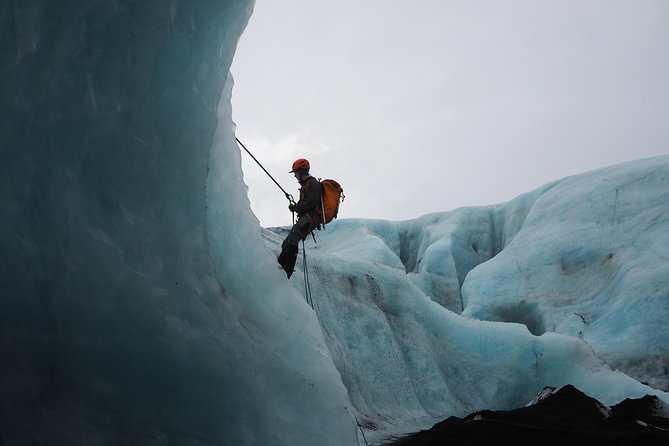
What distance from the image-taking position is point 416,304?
996 cm

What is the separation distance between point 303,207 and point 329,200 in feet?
1.06

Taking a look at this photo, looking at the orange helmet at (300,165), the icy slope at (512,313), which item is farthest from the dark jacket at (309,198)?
the icy slope at (512,313)

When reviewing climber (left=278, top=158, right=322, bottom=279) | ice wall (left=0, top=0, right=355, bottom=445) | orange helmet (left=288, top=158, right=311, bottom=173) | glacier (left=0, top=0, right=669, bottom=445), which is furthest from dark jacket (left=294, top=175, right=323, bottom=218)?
ice wall (left=0, top=0, right=355, bottom=445)

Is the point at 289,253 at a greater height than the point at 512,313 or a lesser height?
greater

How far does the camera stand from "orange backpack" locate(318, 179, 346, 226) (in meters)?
5.41

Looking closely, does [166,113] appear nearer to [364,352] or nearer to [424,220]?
[364,352]

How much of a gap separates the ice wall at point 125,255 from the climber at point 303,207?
0.95 m

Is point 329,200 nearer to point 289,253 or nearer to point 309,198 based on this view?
point 309,198

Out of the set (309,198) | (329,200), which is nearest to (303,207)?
(309,198)

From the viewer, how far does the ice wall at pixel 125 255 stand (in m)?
2.72

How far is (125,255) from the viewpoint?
120 inches

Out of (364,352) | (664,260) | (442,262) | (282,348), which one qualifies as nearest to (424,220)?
(442,262)

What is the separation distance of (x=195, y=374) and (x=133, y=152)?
1293 millimetres

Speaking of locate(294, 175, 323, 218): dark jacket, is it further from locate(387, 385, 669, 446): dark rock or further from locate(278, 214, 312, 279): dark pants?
locate(387, 385, 669, 446): dark rock
